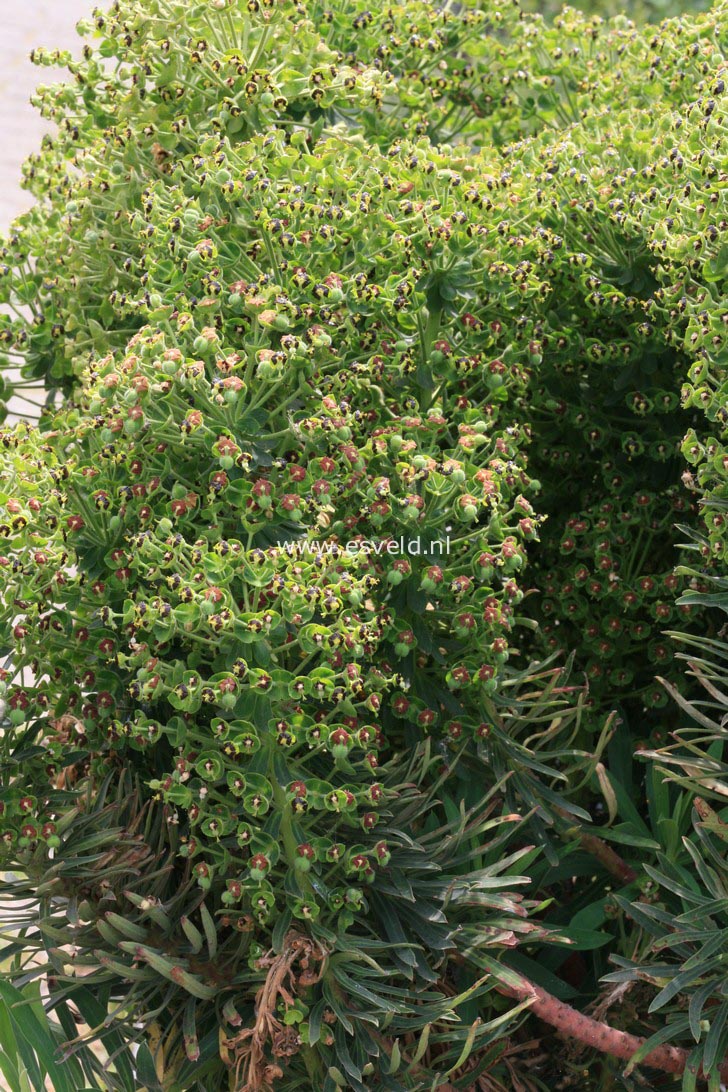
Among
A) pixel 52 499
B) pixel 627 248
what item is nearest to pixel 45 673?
pixel 52 499

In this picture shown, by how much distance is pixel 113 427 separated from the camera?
1.76m

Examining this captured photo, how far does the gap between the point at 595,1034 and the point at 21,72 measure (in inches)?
311

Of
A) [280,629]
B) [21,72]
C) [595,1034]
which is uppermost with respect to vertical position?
[280,629]

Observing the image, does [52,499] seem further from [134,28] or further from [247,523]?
[134,28]

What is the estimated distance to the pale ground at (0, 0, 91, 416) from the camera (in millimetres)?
7277

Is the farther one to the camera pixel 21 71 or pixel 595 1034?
pixel 21 71

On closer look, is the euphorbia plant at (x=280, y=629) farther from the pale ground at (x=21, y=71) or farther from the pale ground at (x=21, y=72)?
the pale ground at (x=21, y=71)

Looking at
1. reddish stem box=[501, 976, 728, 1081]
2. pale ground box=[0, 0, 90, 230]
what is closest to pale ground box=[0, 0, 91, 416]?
pale ground box=[0, 0, 90, 230]

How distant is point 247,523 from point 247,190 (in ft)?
1.71

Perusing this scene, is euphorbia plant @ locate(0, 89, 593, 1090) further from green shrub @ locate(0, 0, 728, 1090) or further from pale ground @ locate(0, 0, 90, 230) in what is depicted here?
pale ground @ locate(0, 0, 90, 230)

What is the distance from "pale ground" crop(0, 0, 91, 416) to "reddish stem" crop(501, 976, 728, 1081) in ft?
16.7

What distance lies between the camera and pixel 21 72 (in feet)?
27.2

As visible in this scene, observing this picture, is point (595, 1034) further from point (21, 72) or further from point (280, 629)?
point (21, 72)

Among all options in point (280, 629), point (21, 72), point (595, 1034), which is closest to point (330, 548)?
point (280, 629)
